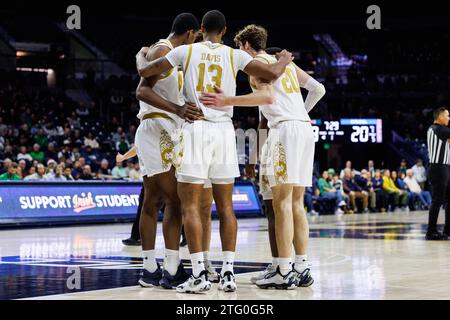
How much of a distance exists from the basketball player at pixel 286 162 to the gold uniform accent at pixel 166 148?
0.86m

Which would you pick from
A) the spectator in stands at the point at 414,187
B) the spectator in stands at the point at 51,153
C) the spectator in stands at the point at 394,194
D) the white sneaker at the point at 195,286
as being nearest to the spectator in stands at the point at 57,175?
the spectator in stands at the point at 51,153

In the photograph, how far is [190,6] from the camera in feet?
108

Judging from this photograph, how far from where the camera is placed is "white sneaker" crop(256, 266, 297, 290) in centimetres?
647

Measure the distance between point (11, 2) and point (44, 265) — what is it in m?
26.3

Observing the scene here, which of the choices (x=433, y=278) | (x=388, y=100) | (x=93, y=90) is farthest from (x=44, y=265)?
(x=388, y=100)

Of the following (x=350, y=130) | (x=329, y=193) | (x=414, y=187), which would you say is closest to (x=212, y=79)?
(x=329, y=193)

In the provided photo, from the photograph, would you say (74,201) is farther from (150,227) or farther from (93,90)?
(93,90)

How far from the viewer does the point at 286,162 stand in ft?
22.0

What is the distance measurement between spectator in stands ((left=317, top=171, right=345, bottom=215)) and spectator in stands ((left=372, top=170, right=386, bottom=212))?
92.4 inches

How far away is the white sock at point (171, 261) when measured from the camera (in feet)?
21.5

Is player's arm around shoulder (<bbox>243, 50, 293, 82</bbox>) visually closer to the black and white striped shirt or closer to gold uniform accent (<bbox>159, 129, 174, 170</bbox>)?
gold uniform accent (<bbox>159, 129, 174, 170</bbox>)

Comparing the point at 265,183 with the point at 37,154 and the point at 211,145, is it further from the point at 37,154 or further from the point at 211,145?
the point at 37,154

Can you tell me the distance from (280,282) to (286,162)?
1037mm

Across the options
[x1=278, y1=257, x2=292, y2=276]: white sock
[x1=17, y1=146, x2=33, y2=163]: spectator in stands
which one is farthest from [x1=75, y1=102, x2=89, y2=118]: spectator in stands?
[x1=278, y1=257, x2=292, y2=276]: white sock
